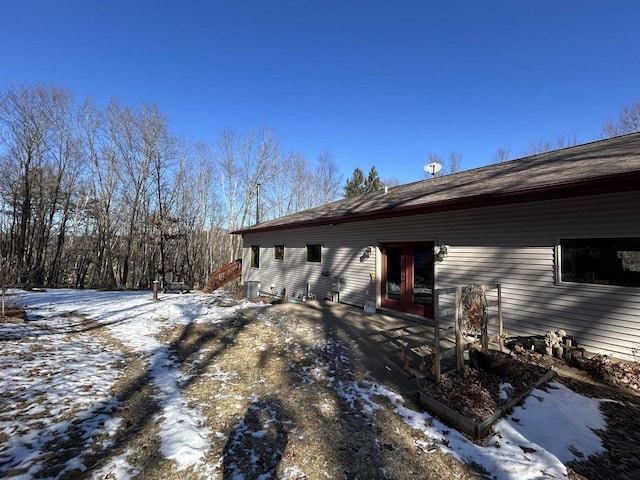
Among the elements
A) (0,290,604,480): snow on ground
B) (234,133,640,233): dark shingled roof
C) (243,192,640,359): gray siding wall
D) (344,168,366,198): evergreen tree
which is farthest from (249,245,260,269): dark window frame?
(344,168,366,198): evergreen tree

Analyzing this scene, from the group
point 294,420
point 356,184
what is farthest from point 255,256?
point 356,184

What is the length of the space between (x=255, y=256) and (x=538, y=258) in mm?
12688

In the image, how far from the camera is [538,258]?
5352 millimetres

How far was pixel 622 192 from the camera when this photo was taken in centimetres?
443

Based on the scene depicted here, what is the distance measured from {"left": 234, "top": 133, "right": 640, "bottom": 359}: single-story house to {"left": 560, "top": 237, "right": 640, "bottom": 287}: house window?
0.01 meters

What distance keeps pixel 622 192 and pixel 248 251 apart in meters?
14.6

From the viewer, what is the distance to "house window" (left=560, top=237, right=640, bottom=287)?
438 centimetres

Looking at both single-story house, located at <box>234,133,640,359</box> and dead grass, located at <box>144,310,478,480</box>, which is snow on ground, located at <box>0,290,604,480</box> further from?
single-story house, located at <box>234,133,640,359</box>

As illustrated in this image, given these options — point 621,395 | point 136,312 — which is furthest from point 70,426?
point 621,395

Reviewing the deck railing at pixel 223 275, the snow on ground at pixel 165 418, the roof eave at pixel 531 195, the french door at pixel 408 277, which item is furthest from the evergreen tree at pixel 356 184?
the snow on ground at pixel 165 418

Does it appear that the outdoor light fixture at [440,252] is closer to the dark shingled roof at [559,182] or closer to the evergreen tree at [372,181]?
the dark shingled roof at [559,182]

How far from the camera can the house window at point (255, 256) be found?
15203 millimetres

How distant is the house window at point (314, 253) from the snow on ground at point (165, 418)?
613 centimetres

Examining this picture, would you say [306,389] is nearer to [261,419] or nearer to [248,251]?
[261,419]
